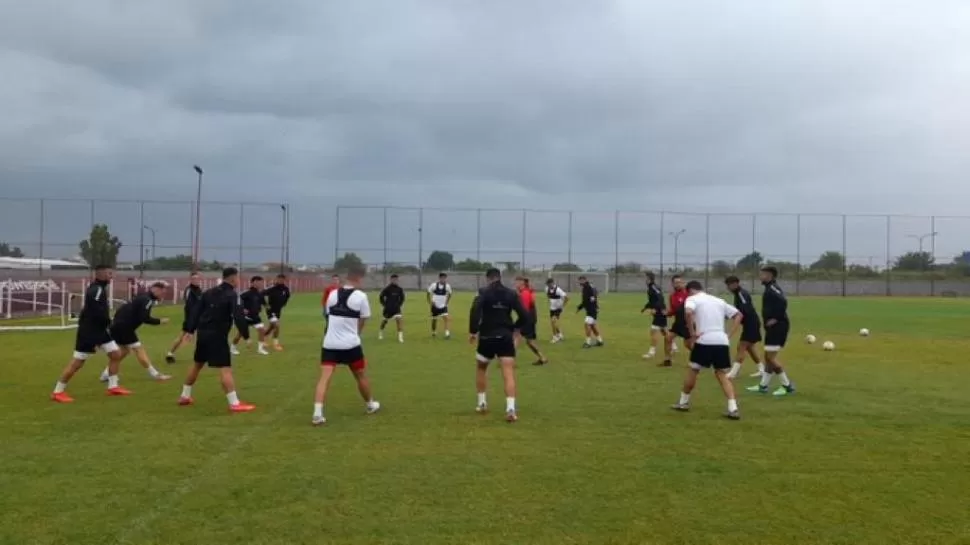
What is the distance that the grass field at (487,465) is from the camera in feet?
18.6

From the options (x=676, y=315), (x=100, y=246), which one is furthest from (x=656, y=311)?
(x=100, y=246)

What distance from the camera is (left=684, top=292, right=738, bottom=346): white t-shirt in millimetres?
10031

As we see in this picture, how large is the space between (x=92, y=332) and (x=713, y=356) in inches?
337

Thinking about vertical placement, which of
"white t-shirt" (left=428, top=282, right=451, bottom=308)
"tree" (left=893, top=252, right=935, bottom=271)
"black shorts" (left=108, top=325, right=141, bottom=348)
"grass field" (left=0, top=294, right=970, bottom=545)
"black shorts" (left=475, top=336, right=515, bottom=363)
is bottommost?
"grass field" (left=0, top=294, right=970, bottom=545)

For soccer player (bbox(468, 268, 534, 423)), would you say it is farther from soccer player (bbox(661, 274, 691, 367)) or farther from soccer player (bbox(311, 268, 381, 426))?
soccer player (bbox(661, 274, 691, 367))

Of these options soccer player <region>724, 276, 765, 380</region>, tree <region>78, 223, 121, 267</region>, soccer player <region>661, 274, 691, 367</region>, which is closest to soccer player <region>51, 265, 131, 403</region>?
soccer player <region>724, 276, 765, 380</region>

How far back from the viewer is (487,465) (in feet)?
24.4

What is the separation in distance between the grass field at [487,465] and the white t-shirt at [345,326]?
37.4 inches

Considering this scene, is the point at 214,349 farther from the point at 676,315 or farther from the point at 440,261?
the point at 440,261

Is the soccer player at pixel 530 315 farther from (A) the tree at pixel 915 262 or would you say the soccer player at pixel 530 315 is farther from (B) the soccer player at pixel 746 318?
(A) the tree at pixel 915 262

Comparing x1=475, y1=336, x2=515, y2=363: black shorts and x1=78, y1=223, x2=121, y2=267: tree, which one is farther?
x1=78, y1=223, x2=121, y2=267: tree

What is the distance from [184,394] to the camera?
35.3ft

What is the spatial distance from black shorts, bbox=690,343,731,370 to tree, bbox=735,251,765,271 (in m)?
67.6

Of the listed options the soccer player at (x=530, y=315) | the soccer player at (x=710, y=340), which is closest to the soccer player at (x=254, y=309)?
the soccer player at (x=530, y=315)
